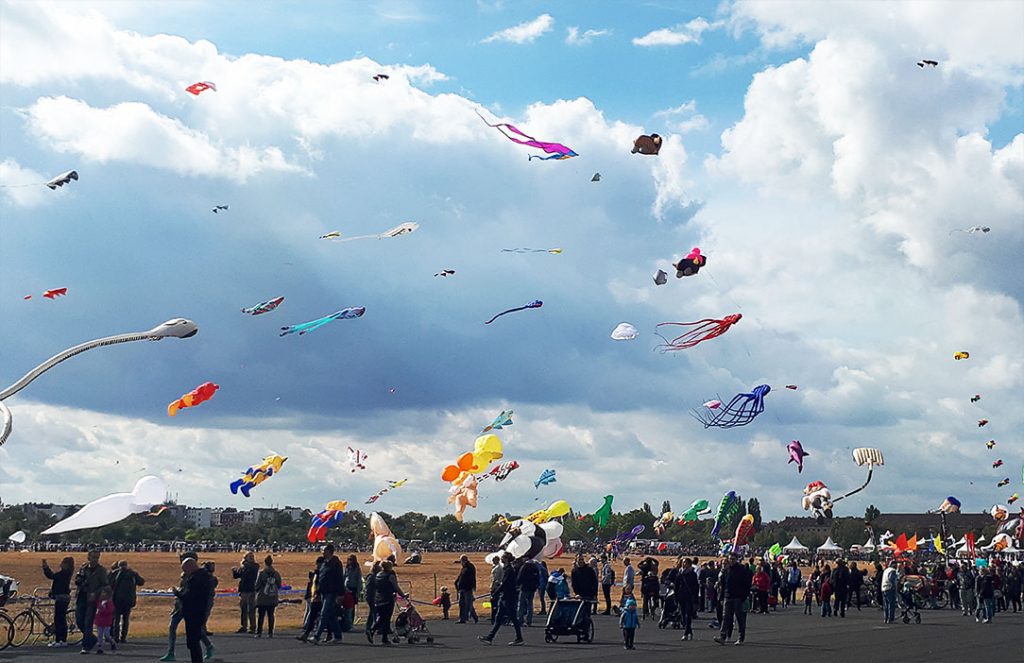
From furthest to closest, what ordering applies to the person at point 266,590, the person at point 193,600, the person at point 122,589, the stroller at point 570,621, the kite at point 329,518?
the kite at point 329,518, the person at point 266,590, the stroller at point 570,621, the person at point 122,589, the person at point 193,600

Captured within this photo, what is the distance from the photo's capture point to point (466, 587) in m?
24.9

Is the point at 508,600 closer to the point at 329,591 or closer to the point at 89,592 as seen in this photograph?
the point at 329,591

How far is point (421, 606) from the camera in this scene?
3288cm

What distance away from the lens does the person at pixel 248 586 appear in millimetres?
21891

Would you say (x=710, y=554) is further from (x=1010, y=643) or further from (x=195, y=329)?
(x=195, y=329)

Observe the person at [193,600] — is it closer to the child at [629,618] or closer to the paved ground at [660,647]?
the paved ground at [660,647]

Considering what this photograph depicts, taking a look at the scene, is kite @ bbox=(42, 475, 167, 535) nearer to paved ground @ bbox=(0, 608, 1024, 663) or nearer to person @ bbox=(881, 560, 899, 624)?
paved ground @ bbox=(0, 608, 1024, 663)

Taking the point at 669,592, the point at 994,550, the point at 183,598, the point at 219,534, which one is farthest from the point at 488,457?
the point at 219,534

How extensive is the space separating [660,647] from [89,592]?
9.80m

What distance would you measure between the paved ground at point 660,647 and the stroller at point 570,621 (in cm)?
27

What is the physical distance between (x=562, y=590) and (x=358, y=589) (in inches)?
301

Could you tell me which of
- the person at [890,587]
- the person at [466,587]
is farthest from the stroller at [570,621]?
the person at [890,587]

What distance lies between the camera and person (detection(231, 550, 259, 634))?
2189 cm

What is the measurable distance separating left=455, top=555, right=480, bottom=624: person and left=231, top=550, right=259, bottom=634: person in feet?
14.2
